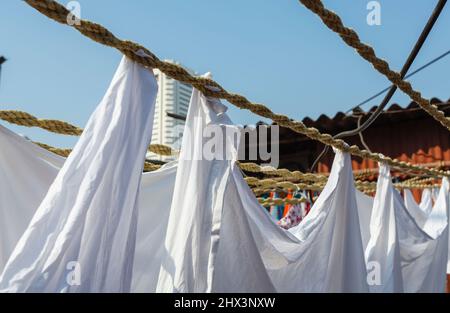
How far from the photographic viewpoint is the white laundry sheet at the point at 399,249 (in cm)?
167

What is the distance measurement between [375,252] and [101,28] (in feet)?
4.32

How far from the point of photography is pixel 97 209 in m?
0.89

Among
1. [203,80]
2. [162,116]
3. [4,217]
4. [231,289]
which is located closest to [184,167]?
[203,80]

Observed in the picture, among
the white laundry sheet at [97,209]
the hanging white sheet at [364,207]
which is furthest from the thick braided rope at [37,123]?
the hanging white sheet at [364,207]

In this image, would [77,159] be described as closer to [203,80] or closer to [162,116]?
[203,80]

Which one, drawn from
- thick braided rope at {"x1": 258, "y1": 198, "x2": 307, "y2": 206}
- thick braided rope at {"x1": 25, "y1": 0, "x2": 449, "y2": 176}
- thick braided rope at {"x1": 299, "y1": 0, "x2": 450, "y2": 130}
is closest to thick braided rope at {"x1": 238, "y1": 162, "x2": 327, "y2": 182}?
thick braided rope at {"x1": 258, "y1": 198, "x2": 307, "y2": 206}

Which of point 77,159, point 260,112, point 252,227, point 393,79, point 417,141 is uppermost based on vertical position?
point 417,141

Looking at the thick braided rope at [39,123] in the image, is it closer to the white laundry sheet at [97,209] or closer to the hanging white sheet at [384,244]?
the white laundry sheet at [97,209]

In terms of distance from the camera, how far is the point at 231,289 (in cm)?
115

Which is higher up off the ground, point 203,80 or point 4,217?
point 203,80

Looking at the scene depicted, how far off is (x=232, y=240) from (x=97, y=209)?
0.40 metres

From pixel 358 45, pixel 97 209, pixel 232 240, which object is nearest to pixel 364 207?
pixel 358 45

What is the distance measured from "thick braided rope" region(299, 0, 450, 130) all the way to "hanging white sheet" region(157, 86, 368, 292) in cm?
37

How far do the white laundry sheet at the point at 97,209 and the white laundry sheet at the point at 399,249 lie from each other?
1.08 m
